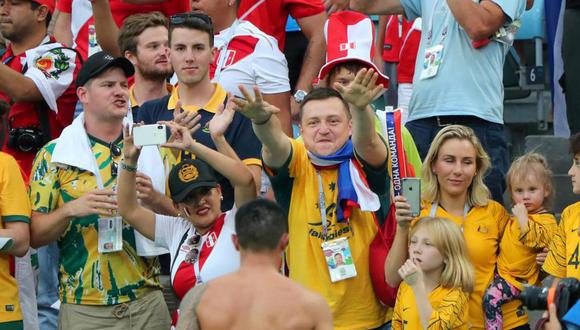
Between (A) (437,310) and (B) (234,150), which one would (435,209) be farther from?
(B) (234,150)

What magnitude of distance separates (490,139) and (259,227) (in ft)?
9.73

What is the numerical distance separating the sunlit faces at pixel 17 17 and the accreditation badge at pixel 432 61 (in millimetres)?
2768

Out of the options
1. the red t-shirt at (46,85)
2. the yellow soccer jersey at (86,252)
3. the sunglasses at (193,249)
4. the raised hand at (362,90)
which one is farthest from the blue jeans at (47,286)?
the raised hand at (362,90)

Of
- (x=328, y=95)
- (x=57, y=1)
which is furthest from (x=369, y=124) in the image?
(x=57, y=1)

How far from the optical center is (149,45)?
902cm

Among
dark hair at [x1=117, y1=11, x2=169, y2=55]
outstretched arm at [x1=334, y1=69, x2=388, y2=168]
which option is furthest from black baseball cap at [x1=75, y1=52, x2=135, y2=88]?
outstretched arm at [x1=334, y1=69, x2=388, y2=168]

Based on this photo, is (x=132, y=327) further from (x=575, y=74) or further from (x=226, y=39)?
(x=575, y=74)

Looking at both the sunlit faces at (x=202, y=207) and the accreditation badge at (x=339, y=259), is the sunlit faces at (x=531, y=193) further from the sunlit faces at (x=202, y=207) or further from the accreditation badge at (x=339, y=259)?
the sunlit faces at (x=202, y=207)

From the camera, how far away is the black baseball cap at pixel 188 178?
7.47 meters

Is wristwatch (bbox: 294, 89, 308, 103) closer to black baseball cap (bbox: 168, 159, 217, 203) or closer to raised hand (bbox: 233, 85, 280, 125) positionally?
black baseball cap (bbox: 168, 159, 217, 203)

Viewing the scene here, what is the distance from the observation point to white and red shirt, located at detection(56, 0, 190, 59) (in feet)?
32.5

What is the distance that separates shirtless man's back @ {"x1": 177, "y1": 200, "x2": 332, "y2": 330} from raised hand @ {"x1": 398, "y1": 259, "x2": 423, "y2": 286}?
1.49 meters

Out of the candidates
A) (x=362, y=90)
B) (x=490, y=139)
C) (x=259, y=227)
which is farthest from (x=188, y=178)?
(x=490, y=139)

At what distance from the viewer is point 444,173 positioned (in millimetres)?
7914
